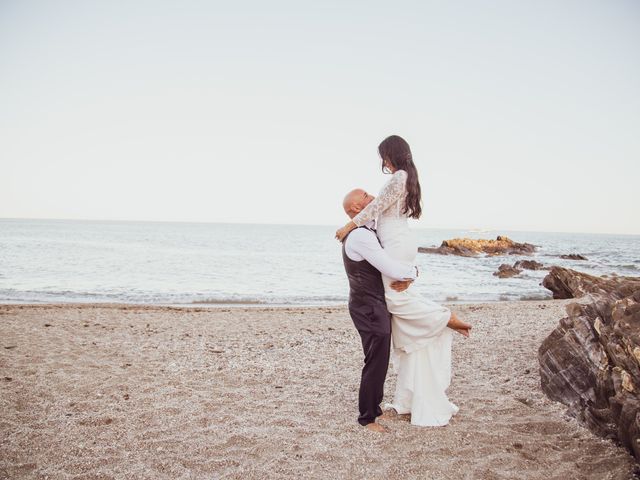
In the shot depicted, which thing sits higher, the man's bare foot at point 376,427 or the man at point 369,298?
the man at point 369,298

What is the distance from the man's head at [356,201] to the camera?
4.12 metres

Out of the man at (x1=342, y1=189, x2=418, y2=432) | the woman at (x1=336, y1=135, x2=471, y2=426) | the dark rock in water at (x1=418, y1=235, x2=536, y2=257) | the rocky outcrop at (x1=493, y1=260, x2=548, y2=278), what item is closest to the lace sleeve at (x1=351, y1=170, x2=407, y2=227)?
the woman at (x1=336, y1=135, x2=471, y2=426)

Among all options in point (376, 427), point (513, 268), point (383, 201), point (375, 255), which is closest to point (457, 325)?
point (375, 255)

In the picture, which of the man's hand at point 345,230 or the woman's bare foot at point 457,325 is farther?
the woman's bare foot at point 457,325

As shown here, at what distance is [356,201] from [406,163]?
23.8 inches

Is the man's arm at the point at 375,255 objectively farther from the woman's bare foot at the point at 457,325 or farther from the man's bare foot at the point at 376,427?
the man's bare foot at the point at 376,427

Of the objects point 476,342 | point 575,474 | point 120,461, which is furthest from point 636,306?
point 120,461

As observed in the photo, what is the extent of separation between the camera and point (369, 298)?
410 centimetres

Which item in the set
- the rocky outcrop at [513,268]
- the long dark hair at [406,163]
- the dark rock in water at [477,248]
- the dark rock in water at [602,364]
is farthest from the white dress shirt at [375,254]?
the dark rock in water at [477,248]

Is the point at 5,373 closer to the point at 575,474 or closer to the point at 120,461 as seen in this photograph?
the point at 120,461

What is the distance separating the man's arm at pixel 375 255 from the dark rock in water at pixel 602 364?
76.5 inches

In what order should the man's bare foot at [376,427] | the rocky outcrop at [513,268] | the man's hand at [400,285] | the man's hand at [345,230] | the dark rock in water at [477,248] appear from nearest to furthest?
the man's hand at [345,230] < the man's hand at [400,285] < the man's bare foot at [376,427] < the rocky outcrop at [513,268] < the dark rock in water at [477,248]

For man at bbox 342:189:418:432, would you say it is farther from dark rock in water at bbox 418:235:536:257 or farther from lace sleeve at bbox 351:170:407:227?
dark rock in water at bbox 418:235:536:257

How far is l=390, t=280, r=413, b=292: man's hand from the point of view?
405 centimetres
